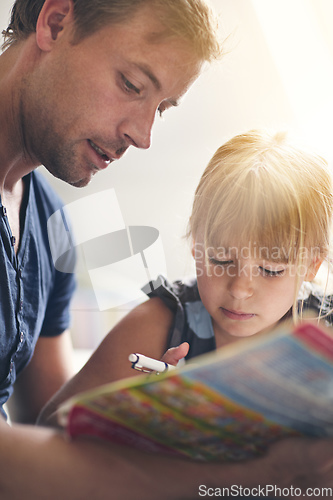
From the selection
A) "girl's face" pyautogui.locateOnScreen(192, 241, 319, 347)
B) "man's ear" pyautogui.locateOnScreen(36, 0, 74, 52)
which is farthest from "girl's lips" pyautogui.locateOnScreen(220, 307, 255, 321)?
"man's ear" pyautogui.locateOnScreen(36, 0, 74, 52)

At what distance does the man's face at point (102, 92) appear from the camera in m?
0.72

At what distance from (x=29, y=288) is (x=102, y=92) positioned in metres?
0.36

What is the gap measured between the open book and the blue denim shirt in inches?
15.0

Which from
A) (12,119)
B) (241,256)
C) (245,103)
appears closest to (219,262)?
(241,256)

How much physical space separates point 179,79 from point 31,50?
27 cm

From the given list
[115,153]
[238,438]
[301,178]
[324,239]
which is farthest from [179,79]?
[238,438]

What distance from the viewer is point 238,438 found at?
0.43 m

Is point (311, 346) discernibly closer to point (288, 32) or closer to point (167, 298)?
point (167, 298)

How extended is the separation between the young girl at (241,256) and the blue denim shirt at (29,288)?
120mm

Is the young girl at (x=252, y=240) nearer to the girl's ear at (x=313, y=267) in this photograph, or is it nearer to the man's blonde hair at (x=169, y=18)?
the girl's ear at (x=313, y=267)

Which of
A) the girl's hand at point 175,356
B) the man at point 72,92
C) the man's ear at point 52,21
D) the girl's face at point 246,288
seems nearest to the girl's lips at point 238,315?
the girl's face at point 246,288

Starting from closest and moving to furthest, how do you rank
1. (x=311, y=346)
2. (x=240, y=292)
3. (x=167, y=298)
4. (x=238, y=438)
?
→ 1. (x=311, y=346)
2. (x=238, y=438)
3. (x=240, y=292)
4. (x=167, y=298)

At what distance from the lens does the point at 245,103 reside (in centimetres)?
116

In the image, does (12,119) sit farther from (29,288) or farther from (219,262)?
(219,262)
